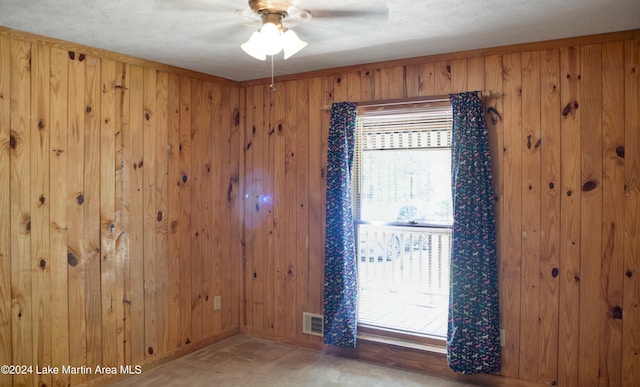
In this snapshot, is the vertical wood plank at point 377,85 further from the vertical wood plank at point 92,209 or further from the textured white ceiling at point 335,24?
the vertical wood plank at point 92,209

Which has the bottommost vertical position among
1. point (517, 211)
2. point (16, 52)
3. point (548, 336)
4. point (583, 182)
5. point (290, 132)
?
point (548, 336)

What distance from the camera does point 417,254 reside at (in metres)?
4.13

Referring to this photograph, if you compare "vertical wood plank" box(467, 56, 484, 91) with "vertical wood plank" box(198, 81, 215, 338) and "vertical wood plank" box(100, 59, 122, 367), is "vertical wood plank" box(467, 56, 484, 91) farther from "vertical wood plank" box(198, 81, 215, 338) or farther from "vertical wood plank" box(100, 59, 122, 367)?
"vertical wood plank" box(100, 59, 122, 367)

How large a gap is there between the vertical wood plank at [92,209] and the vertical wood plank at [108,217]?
0.03m

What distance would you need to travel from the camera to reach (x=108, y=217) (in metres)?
3.35

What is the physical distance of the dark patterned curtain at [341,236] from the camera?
374 cm

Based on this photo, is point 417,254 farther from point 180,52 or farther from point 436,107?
point 180,52

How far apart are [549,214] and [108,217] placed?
3.07m

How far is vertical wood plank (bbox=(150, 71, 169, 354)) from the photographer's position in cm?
369

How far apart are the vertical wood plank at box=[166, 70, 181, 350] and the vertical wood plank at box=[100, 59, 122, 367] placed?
Result: 48 cm

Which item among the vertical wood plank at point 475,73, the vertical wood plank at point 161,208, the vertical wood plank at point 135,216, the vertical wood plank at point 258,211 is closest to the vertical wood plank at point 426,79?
the vertical wood plank at point 475,73

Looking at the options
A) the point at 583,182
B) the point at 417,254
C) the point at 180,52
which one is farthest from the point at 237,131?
the point at 583,182

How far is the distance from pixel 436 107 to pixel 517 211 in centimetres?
94

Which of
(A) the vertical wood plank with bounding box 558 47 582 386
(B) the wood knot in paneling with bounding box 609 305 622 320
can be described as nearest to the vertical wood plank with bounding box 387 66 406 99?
(A) the vertical wood plank with bounding box 558 47 582 386
